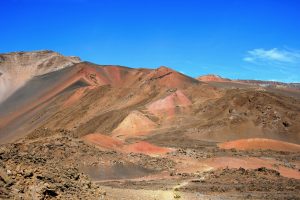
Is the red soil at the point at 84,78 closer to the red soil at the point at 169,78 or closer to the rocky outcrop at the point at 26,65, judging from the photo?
the red soil at the point at 169,78

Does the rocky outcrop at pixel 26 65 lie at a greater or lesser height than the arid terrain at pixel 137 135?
greater

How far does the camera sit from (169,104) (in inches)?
2936

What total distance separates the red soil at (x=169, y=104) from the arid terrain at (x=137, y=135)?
0.50ft

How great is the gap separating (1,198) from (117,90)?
A: 74.8 meters

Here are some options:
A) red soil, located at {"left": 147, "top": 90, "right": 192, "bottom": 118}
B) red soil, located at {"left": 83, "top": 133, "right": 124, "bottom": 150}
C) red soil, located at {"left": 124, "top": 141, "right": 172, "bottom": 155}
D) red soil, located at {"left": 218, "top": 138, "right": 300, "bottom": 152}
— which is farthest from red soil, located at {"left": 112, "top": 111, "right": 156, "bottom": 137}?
red soil, located at {"left": 83, "top": 133, "right": 124, "bottom": 150}

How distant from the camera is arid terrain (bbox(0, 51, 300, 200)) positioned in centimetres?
2081

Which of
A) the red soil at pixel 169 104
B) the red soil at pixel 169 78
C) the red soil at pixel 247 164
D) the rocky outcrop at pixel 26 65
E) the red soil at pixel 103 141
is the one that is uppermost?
the rocky outcrop at pixel 26 65

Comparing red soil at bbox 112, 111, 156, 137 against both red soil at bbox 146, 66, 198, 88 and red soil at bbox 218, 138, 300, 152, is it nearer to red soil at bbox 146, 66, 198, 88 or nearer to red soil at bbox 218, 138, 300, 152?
red soil at bbox 218, 138, 300, 152

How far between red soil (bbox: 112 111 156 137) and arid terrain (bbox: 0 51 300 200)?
5.8 inches

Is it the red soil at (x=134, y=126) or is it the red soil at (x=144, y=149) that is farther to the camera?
the red soil at (x=134, y=126)

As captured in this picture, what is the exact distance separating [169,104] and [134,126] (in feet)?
33.8

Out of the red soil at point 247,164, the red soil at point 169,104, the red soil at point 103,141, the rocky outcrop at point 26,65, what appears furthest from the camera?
the rocky outcrop at point 26,65

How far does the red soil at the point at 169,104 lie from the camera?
239 feet

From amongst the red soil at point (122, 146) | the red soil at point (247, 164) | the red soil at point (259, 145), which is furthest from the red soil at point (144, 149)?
the red soil at point (259, 145)
